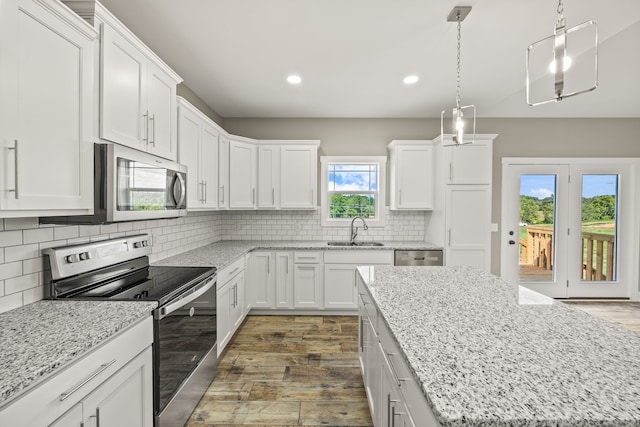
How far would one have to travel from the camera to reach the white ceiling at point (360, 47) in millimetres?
2131

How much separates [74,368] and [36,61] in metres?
1.20

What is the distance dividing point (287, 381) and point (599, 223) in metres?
4.92

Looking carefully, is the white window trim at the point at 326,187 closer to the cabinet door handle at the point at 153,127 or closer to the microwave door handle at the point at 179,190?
the microwave door handle at the point at 179,190

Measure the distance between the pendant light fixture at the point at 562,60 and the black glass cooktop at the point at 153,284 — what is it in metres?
2.09

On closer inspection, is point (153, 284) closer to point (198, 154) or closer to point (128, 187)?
point (128, 187)

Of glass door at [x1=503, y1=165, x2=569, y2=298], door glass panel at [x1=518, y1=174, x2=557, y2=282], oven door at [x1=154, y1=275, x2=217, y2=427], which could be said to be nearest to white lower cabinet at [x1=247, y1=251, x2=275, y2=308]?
oven door at [x1=154, y1=275, x2=217, y2=427]

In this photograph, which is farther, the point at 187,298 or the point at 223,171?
the point at 223,171

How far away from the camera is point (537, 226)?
464cm

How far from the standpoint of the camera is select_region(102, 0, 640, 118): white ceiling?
2.13 m

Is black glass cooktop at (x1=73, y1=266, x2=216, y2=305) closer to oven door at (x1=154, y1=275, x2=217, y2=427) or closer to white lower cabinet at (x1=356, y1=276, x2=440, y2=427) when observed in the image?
oven door at (x1=154, y1=275, x2=217, y2=427)

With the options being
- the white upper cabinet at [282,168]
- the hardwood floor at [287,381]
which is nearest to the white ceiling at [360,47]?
the white upper cabinet at [282,168]

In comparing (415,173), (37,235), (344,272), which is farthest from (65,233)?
(415,173)

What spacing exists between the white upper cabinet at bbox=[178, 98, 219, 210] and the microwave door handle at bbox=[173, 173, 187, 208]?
34 centimetres

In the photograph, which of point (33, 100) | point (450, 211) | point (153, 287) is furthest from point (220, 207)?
point (450, 211)
